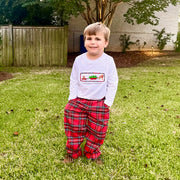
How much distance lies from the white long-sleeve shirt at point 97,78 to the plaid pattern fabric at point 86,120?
9cm

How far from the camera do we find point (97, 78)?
91.9 inches

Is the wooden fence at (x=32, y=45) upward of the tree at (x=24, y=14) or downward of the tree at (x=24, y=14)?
downward

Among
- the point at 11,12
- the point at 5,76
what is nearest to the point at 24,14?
the point at 11,12

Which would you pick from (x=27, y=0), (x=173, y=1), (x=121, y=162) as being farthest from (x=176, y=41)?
(x=121, y=162)

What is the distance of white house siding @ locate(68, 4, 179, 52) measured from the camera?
49.1 feet

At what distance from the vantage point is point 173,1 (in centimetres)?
971

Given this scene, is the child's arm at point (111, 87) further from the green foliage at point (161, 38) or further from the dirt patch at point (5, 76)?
the green foliage at point (161, 38)

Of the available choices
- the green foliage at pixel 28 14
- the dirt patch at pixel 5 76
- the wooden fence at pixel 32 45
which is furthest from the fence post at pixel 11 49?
the dirt patch at pixel 5 76

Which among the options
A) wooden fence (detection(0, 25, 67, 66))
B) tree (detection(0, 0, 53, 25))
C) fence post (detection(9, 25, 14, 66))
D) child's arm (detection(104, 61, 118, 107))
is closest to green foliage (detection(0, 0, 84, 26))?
tree (detection(0, 0, 53, 25))

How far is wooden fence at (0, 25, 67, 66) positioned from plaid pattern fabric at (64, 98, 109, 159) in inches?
321

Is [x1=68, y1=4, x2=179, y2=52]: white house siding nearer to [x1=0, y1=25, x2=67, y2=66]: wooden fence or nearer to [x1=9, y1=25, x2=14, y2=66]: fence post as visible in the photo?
[x1=0, y1=25, x2=67, y2=66]: wooden fence

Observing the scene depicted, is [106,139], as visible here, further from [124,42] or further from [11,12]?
[124,42]

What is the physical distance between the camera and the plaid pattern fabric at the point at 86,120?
2387mm

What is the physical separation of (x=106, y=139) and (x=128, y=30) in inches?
570
